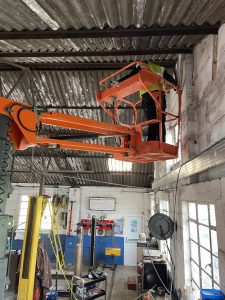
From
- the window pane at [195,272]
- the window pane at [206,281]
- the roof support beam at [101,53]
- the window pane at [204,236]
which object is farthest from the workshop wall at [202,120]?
the window pane at [206,281]

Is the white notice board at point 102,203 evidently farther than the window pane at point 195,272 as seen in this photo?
Yes

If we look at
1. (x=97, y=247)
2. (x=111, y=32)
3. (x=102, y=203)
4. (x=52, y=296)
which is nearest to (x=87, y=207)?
(x=102, y=203)

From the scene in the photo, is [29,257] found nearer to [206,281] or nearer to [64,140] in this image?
[64,140]

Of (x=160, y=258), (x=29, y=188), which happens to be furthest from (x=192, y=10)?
(x=29, y=188)

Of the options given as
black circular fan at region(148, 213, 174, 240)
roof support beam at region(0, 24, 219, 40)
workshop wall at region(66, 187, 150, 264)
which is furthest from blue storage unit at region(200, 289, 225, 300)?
workshop wall at region(66, 187, 150, 264)

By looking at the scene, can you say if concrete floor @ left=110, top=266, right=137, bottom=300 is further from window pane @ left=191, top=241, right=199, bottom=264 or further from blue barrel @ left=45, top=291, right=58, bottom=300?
window pane @ left=191, top=241, right=199, bottom=264

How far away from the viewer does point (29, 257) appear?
4.07 m

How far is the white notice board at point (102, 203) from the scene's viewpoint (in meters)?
13.0

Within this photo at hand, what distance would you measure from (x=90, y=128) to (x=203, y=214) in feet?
7.71

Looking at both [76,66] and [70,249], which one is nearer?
[76,66]

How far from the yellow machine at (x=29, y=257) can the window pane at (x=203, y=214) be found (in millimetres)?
2817

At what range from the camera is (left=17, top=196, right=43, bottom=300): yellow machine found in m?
4.06

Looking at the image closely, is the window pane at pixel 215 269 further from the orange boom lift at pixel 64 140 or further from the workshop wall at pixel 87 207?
the workshop wall at pixel 87 207

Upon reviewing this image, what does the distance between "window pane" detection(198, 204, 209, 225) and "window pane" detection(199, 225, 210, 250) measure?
0.32ft
